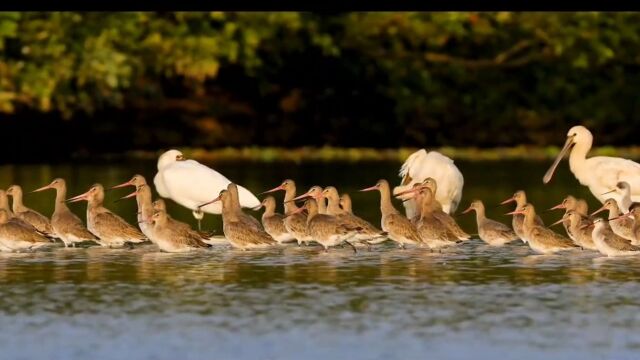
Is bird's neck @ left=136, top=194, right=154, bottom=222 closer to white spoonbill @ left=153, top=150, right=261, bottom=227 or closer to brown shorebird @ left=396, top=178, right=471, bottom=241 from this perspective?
white spoonbill @ left=153, top=150, right=261, bottom=227

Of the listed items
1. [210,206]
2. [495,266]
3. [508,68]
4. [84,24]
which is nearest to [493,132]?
[508,68]

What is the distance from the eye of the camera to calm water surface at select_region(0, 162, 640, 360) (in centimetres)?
1070

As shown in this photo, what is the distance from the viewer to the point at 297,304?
484 inches

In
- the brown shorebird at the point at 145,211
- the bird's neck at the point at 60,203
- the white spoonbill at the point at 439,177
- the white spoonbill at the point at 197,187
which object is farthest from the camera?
Result: the white spoonbill at the point at 439,177

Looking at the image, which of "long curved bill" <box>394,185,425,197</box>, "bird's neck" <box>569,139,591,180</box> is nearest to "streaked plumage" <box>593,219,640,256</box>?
"long curved bill" <box>394,185,425,197</box>

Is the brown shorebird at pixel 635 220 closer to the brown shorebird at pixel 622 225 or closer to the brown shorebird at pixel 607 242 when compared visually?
the brown shorebird at pixel 622 225

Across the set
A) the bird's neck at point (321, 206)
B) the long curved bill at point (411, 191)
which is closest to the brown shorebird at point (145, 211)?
the bird's neck at point (321, 206)

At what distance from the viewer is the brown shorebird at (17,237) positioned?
14930 mm

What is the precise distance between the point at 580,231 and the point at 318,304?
369 cm

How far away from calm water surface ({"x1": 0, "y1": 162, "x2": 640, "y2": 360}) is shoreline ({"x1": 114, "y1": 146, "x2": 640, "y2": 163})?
1856cm

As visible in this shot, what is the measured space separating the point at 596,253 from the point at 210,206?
3.89m

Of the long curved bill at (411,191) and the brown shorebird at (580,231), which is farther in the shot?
the long curved bill at (411,191)

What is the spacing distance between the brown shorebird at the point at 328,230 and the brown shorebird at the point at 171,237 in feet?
2.76

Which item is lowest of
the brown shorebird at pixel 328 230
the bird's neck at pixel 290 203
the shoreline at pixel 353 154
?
the brown shorebird at pixel 328 230
